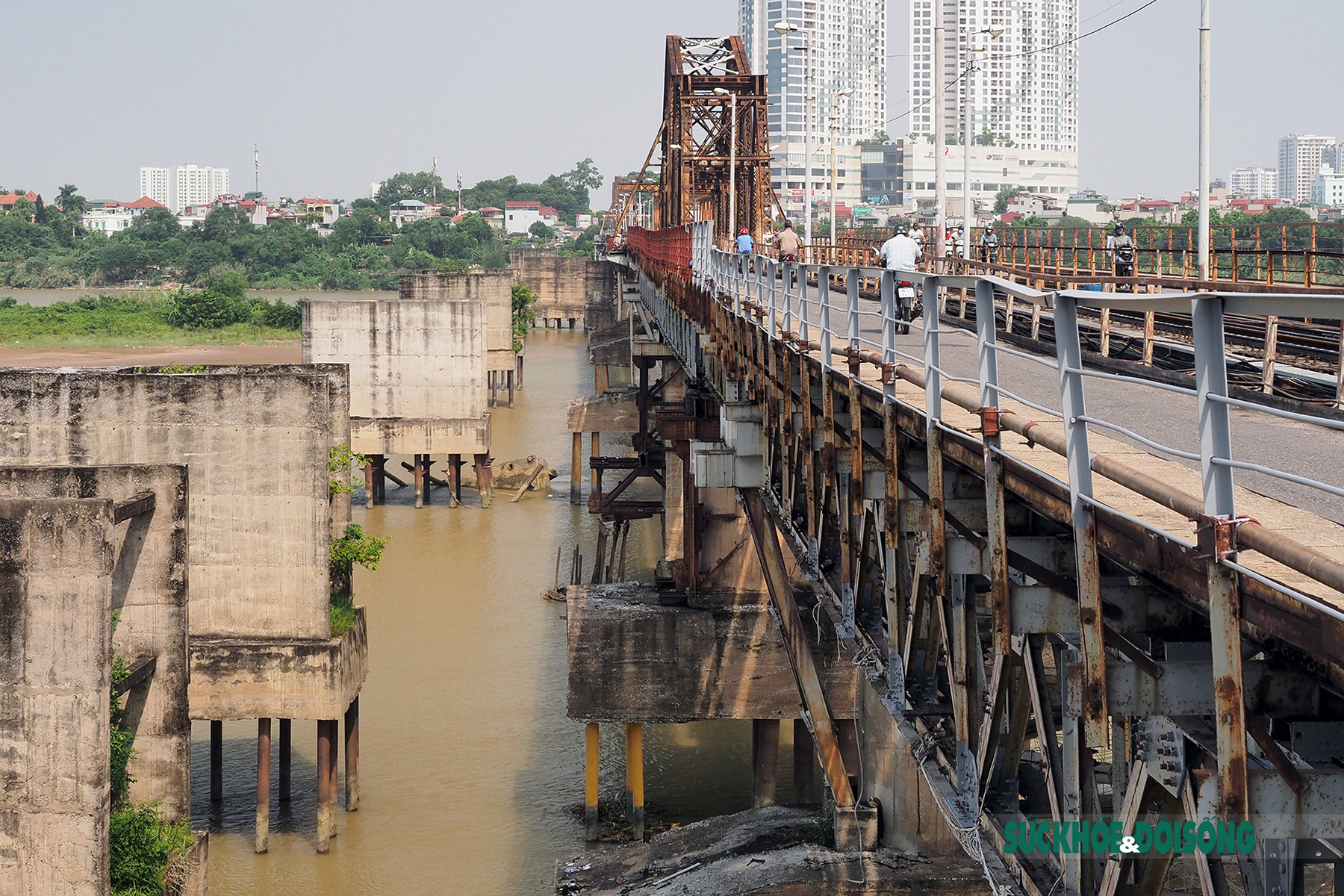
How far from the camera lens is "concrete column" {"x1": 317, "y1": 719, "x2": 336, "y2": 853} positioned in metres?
18.0

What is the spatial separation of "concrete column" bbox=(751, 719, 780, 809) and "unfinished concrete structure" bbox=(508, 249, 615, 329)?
82.8m

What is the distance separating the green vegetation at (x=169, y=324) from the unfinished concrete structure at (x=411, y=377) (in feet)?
183

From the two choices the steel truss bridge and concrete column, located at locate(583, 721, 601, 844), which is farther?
concrete column, located at locate(583, 721, 601, 844)

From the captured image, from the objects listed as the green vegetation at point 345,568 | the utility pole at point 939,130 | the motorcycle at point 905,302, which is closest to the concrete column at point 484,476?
the utility pole at point 939,130

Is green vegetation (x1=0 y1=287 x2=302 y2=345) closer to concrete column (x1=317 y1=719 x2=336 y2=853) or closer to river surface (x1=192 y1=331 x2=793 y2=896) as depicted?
river surface (x1=192 y1=331 x2=793 y2=896)

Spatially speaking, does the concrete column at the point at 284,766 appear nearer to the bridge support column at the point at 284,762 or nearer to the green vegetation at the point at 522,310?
the bridge support column at the point at 284,762

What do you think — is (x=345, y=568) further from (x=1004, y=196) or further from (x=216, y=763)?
(x=1004, y=196)

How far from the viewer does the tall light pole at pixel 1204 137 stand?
2266cm

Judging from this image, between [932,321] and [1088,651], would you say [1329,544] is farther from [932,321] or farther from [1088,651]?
[932,321]

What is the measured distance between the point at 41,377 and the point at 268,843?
22.4 feet

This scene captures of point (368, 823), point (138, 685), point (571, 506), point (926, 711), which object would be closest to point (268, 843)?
point (368, 823)

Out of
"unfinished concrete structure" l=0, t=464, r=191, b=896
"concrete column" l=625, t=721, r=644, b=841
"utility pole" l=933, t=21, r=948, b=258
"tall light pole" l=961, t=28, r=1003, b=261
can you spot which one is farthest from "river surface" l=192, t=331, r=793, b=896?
"utility pole" l=933, t=21, r=948, b=258

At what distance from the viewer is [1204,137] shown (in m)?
23.9

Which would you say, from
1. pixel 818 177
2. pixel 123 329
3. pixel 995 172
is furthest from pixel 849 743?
pixel 818 177
